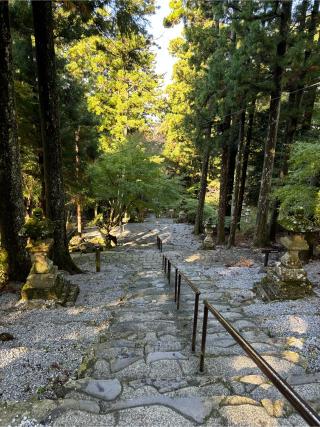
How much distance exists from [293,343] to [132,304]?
2859 millimetres

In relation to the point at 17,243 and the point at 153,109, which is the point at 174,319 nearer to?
the point at 17,243

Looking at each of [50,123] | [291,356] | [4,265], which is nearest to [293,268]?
[291,356]

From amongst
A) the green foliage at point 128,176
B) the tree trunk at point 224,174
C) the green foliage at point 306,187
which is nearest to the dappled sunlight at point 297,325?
the green foliage at point 306,187

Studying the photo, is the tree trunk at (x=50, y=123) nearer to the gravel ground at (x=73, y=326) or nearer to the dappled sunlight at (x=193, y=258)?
the gravel ground at (x=73, y=326)

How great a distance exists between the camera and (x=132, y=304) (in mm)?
5320

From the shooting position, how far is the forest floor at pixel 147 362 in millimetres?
2225

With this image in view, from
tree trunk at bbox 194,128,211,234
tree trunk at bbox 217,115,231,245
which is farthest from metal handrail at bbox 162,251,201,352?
tree trunk at bbox 194,128,211,234

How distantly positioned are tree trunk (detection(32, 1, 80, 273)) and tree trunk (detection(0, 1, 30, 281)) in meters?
1.11

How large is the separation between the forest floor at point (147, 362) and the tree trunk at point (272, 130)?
15.3 feet

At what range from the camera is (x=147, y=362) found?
306 cm

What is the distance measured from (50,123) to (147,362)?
5758 mm

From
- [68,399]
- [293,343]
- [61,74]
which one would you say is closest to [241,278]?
[293,343]

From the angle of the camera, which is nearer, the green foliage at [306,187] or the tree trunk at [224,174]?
the green foliage at [306,187]

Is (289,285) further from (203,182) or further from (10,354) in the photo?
(203,182)
